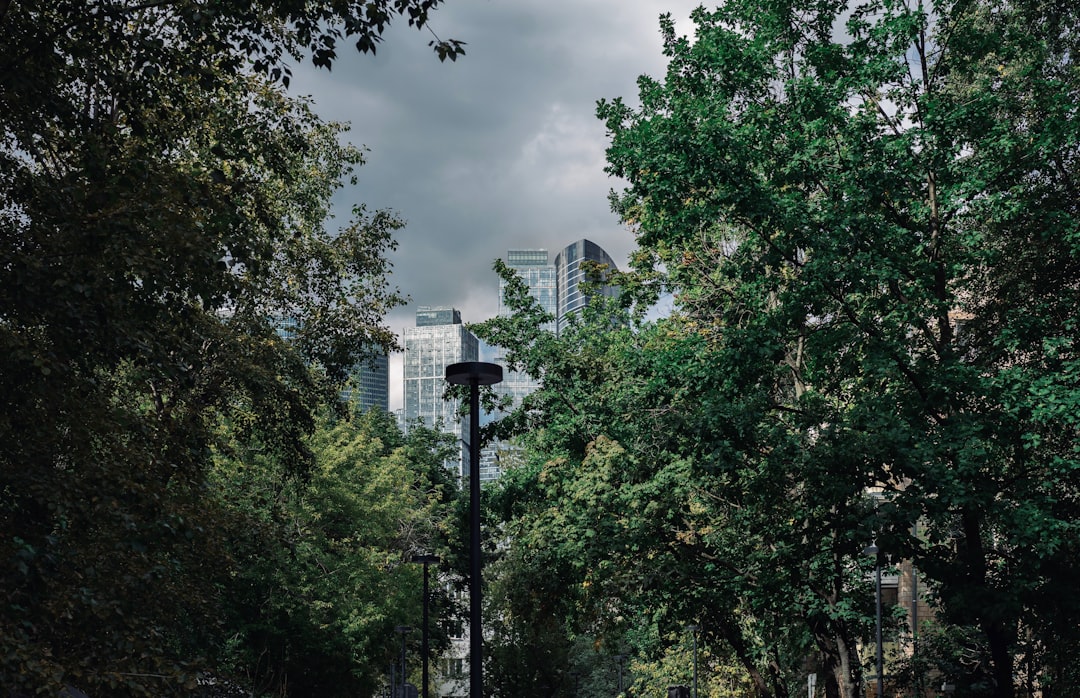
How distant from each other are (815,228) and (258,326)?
11.0 meters

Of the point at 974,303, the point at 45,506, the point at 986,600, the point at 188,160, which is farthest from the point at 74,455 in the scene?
the point at 974,303

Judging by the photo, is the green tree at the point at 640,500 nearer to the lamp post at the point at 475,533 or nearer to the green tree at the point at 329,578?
the lamp post at the point at 475,533

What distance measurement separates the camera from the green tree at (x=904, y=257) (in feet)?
50.1

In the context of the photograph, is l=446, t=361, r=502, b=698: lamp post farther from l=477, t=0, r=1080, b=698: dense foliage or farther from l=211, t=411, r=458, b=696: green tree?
l=211, t=411, r=458, b=696: green tree

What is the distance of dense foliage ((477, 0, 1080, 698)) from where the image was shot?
606 inches

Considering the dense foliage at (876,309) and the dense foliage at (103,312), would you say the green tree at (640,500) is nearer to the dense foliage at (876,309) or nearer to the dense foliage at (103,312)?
the dense foliage at (876,309)

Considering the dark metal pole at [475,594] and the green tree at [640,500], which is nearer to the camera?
the dark metal pole at [475,594]

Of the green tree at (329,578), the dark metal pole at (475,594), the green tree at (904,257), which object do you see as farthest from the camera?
the green tree at (329,578)

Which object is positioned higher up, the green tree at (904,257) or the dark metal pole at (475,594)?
the green tree at (904,257)

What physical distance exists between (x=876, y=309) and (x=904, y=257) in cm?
102

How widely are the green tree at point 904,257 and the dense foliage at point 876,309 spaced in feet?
0.18

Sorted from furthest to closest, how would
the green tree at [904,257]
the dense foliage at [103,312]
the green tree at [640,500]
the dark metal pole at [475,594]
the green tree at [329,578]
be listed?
the green tree at [329,578] → the green tree at [640,500] → the green tree at [904,257] → the dark metal pole at [475,594] → the dense foliage at [103,312]

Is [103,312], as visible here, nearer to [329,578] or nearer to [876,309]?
[876,309]

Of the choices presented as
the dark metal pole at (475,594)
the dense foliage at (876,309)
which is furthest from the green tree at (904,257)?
the dark metal pole at (475,594)
